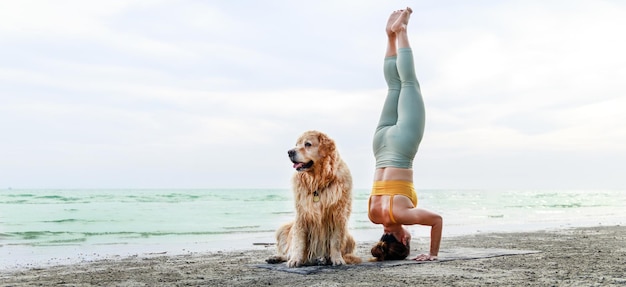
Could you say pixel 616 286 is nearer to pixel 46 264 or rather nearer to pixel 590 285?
pixel 590 285

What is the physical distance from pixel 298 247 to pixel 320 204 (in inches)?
18.6

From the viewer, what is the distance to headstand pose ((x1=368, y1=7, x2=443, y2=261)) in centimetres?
566

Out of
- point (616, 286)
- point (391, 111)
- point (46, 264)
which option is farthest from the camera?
point (46, 264)

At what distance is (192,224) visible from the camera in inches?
661

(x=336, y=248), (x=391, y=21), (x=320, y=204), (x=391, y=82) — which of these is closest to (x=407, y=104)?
(x=391, y=82)

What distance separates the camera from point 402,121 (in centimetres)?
578

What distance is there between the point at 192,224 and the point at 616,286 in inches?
547

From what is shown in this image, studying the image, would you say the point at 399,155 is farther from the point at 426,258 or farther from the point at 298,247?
the point at 298,247

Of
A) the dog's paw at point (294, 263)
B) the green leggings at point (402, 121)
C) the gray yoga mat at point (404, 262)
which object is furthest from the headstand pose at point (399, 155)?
the dog's paw at point (294, 263)

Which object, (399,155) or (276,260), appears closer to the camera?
(399,155)

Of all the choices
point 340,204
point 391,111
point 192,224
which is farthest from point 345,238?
point 192,224

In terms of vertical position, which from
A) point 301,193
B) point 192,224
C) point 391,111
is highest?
point 391,111

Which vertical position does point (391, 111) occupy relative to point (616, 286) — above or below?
above

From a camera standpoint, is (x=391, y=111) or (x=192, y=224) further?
(x=192, y=224)
